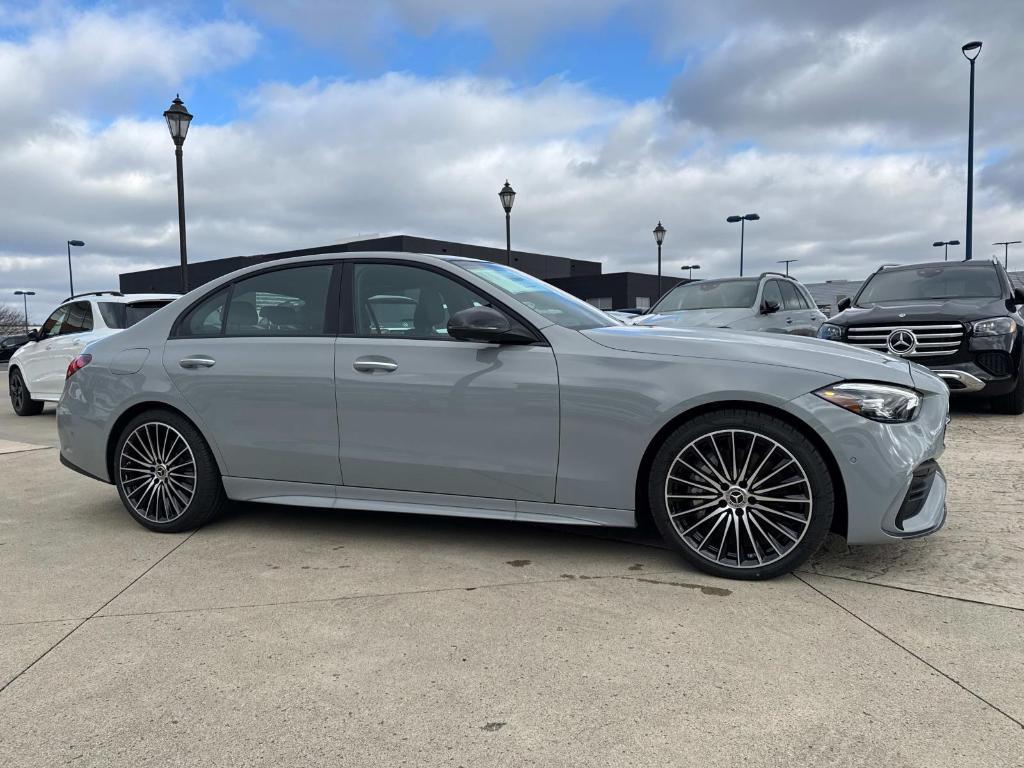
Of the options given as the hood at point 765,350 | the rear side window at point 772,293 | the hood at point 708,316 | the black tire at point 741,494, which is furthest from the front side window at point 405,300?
the rear side window at point 772,293

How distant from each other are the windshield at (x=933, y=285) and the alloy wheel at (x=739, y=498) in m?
6.70

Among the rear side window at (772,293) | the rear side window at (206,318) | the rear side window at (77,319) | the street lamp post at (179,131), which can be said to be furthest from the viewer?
the street lamp post at (179,131)

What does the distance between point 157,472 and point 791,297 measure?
942 cm

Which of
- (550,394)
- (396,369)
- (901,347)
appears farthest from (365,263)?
(901,347)

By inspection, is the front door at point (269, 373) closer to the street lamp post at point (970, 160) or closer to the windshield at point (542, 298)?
the windshield at point (542, 298)

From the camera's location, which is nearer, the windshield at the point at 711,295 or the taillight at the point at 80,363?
the taillight at the point at 80,363

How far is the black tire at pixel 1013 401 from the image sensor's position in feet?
25.6

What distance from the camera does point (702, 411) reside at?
3.35 metres

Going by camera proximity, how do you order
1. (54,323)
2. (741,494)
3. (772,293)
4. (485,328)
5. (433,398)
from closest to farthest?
(741,494) → (485,328) → (433,398) → (54,323) → (772,293)

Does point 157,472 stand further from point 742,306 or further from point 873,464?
point 742,306

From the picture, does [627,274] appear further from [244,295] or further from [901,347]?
[244,295]

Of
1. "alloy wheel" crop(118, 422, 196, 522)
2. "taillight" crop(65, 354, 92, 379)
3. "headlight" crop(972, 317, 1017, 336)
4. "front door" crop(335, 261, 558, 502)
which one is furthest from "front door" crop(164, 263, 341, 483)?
"headlight" crop(972, 317, 1017, 336)

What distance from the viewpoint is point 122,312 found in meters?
9.73

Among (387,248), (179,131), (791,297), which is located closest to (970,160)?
(791,297)
